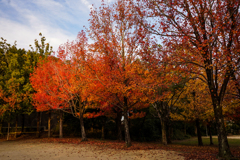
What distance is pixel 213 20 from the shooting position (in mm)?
9664

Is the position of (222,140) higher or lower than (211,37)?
lower

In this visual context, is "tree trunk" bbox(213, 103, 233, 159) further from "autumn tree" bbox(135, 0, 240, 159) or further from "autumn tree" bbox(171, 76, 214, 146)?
"autumn tree" bbox(171, 76, 214, 146)

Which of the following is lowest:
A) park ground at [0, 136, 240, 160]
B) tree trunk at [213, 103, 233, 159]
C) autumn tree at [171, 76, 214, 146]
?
park ground at [0, 136, 240, 160]

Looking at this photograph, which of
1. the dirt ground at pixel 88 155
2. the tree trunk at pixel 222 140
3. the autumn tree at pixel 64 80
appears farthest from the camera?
the autumn tree at pixel 64 80

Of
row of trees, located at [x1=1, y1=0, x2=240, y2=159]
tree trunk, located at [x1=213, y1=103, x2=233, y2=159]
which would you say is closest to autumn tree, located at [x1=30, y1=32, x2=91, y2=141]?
row of trees, located at [x1=1, y1=0, x2=240, y2=159]

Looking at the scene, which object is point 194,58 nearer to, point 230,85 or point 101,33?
point 230,85

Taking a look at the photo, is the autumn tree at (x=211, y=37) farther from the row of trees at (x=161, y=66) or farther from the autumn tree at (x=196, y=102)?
the autumn tree at (x=196, y=102)

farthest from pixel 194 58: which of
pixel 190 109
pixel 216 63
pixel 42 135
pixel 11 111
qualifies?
pixel 42 135

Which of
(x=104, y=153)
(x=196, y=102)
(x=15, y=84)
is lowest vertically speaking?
(x=104, y=153)

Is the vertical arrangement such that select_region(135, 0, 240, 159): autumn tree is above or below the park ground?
above

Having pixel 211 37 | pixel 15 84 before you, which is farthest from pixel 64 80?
pixel 211 37

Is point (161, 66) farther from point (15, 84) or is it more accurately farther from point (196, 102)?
point (15, 84)

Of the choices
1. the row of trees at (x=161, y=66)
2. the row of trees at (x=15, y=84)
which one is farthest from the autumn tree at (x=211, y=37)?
the row of trees at (x=15, y=84)

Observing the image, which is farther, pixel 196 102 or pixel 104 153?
pixel 196 102
